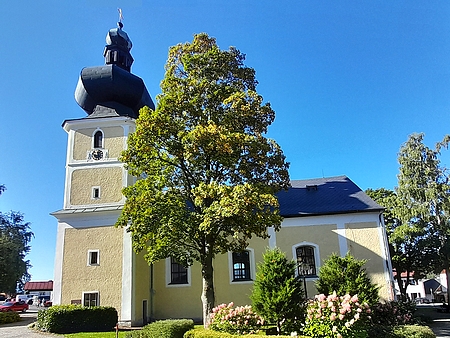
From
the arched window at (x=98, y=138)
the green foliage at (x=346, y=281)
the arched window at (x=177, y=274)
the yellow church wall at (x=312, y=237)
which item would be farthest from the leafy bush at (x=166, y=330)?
the arched window at (x=98, y=138)

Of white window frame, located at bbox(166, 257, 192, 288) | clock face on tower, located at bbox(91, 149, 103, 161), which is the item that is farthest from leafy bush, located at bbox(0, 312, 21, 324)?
clock face on tower, located at bbox(91, 149, 103, 161)

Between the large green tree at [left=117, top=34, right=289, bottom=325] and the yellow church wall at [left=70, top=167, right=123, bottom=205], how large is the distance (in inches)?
261

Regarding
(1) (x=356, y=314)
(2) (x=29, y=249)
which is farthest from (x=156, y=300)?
(2) (x=29, y=249)

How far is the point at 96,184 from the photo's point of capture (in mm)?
19953

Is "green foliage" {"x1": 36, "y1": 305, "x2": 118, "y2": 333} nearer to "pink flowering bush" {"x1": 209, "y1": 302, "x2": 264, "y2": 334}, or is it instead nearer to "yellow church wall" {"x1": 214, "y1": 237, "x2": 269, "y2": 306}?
"yellow church wall" {"x1": 214, "y1": 237, "x2": 269, "y2": 306}

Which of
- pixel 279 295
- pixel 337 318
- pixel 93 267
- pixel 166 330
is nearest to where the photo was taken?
pixel 337 318

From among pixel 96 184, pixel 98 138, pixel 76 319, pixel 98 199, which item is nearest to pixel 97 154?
pixel 98 138

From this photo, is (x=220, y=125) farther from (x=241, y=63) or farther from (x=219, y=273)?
(x=219, y=273)

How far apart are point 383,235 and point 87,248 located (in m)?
15.2

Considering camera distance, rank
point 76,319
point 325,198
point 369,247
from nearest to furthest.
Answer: point 76,319, point 369,247, point 325,198

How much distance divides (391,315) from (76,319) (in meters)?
12.8

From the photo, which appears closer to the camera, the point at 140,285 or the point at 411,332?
the point at 411,332

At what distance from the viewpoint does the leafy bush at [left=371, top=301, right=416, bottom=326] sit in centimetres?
1330

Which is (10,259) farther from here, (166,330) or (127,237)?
(166,330)
